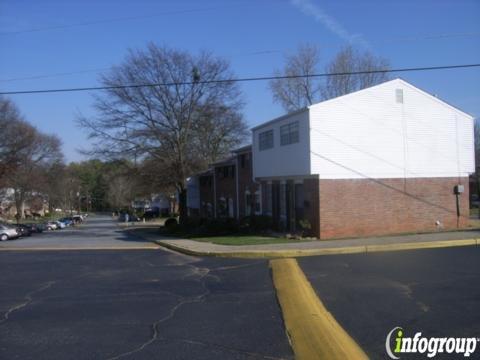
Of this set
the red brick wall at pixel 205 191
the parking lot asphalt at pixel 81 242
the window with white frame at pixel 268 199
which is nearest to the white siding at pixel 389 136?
the window with white frame at pixel 268 199

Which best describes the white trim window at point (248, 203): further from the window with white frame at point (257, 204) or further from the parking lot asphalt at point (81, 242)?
the parking lot asphalt at point (81, 242)

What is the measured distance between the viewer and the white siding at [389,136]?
76.3 ft

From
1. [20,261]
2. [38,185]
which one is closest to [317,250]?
[20,261]

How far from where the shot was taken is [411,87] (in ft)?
79.4

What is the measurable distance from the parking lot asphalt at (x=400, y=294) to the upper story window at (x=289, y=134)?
10.6 m

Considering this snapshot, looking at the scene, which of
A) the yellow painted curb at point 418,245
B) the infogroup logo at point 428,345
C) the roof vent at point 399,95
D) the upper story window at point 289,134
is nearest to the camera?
the infogroup logo at point 428,345

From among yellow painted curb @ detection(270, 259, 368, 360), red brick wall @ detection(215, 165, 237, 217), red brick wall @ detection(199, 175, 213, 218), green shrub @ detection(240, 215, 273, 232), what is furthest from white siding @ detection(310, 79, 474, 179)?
red brick wall @ detection(199, 175, 213, 218)

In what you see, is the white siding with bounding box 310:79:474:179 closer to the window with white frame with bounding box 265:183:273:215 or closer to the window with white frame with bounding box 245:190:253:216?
the window with white frame with bounding box 265:183:273:215

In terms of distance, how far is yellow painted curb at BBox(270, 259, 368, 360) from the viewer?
621 centimetres

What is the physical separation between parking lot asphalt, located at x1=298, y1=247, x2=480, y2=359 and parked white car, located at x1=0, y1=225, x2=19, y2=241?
3714 centimetres

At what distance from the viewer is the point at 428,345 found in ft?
20.9

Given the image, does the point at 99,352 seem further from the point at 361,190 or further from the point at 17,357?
the point at 361,190

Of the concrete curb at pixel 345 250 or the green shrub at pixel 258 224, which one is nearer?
the concrete curb at pixel 345 250

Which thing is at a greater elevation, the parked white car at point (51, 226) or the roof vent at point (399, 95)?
the roof vent at point (399, 95)
